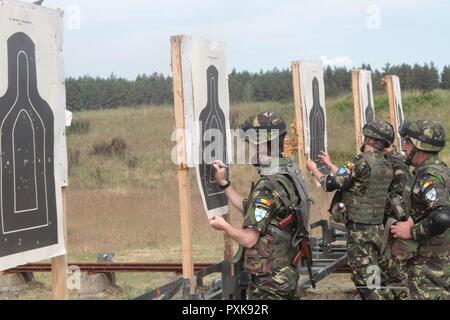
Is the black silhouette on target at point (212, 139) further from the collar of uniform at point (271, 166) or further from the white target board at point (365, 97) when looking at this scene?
the white target board at point (365, 97)

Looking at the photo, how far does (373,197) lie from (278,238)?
8.41ft

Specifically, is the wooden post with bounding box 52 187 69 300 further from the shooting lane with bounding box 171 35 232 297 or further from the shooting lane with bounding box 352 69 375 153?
the shooting lane with bounding box 352 69 375 153

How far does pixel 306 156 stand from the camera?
8766 mm

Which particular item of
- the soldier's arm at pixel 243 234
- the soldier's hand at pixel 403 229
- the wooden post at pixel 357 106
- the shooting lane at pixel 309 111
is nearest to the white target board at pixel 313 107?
the shooting lane at pixel 309 111

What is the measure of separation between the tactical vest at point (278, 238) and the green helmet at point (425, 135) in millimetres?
976

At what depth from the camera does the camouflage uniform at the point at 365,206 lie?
7184mm

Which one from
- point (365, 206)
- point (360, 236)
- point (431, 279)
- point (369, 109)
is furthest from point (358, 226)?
point (369, 109)

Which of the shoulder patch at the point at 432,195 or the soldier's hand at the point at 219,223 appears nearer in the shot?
the soldier's hand at the point at 219,223

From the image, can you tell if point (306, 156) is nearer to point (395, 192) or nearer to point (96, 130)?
point (395, 192)

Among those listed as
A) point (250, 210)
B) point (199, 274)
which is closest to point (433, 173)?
point (250, 210)

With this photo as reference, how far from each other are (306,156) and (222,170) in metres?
3.37

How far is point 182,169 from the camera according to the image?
567 cm

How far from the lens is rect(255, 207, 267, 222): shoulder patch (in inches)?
188

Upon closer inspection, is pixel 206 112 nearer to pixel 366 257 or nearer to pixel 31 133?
pixel 31 133
